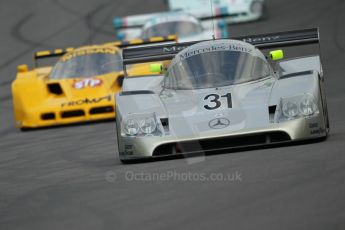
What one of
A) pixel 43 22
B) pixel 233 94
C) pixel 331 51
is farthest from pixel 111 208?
pixel 43 22

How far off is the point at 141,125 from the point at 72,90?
6.47 metres

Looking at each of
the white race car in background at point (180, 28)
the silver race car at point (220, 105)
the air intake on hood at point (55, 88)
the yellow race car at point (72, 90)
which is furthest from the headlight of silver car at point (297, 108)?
the white race car in background at point (180, 28)

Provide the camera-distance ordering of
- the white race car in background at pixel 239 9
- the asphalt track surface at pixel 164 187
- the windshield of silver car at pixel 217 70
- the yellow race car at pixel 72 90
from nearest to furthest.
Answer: the asphalt track surface at pixel 164 187, the windshield of silver car at pixel 217 70, the yellow race car at pixel 72 90, the white race car in background at pixel 239 9

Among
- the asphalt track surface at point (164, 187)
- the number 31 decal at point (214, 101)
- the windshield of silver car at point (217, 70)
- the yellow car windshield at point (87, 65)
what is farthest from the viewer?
the yellow car windshield at point (87, 65)

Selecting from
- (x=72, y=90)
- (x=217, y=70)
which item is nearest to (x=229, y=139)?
(x=217, y=70)

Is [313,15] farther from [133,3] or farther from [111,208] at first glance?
[111,208]

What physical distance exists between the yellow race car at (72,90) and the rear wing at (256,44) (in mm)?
3396

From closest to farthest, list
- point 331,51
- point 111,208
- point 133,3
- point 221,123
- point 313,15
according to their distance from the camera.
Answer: point 111,208 → point 221,123 → point 331,51 → point 313,15 → point 133,3

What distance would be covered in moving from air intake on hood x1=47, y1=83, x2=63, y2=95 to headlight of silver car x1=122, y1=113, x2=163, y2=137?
21.6 feet

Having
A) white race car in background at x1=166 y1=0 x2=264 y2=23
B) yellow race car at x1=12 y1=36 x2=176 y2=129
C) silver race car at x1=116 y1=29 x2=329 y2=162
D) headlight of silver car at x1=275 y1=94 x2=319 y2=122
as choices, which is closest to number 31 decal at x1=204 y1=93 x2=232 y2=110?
silver race car at x1=116 y1=29 x2=329 y2=162

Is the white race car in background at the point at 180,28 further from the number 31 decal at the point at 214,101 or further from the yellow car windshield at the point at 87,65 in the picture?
the number 31 decal at the point at 214,101

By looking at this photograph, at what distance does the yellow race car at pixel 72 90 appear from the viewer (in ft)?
50.4

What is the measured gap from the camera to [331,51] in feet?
69.6

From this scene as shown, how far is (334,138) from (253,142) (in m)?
→ 0.81
